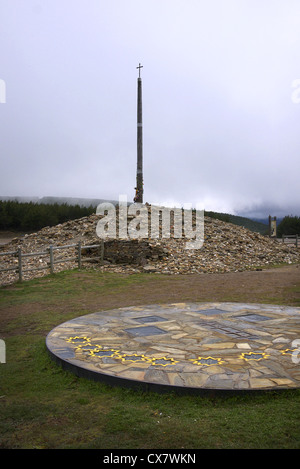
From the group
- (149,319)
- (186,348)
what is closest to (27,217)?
(149,319)

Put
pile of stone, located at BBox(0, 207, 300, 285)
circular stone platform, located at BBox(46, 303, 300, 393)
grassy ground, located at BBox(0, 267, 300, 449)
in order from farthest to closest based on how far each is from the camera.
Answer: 1. pile of stone, located at BBox(0, 207, 300, 285)
2. circular stone platform, located at BBox(46, 303, 300, 393)
3. grassy ground, located at BBox(0, 267, 300, 449)

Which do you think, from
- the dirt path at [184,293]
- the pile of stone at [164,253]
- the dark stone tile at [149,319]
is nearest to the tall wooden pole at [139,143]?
the pile of stone at [164,253]

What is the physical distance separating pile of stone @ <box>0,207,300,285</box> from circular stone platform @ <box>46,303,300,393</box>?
23.3ft

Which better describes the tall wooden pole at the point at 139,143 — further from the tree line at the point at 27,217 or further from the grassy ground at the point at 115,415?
the grassy ground at the point at 115,415

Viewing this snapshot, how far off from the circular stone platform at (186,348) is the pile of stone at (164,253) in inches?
280

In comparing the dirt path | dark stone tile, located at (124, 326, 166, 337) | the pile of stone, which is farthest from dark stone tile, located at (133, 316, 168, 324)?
the pile of stone

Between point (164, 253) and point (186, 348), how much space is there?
10480mm

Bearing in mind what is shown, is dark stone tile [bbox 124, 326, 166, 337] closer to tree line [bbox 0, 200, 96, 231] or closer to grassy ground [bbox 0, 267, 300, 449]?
grassy ground [bbox 0, 267, 300, 449]

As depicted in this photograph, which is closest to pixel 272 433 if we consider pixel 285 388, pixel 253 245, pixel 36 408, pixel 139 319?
pixel 285 388

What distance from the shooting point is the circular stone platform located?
3.96 metres

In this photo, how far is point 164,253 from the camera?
1535 cm

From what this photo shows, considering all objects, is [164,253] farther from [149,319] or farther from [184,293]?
[149,319]

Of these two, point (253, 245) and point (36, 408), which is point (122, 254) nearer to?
point (253, 245)

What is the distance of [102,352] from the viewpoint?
4832mm
